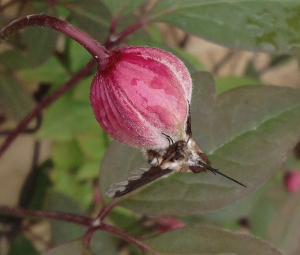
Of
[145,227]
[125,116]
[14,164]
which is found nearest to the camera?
[125,116]

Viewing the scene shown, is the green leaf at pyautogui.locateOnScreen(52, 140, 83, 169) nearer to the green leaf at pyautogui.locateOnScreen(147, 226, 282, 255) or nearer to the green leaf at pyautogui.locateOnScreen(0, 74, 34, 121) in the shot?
the green leaf at pyautogui.locateOnScreen(0, 74, 34, 121)

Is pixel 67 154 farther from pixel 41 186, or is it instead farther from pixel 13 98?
pixel 13 98

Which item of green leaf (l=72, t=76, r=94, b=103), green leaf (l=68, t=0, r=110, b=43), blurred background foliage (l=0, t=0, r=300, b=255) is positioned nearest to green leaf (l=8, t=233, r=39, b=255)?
blurred background foliage (l=0, t=0, r=300, b=255)

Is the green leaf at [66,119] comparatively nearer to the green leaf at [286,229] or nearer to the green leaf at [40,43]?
the green leaf at [40,43]

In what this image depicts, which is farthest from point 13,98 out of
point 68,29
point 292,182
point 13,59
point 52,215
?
point 292,182

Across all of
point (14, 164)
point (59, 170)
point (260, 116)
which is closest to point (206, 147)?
point (260, 116)

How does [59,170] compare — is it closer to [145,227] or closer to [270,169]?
[145,227]
